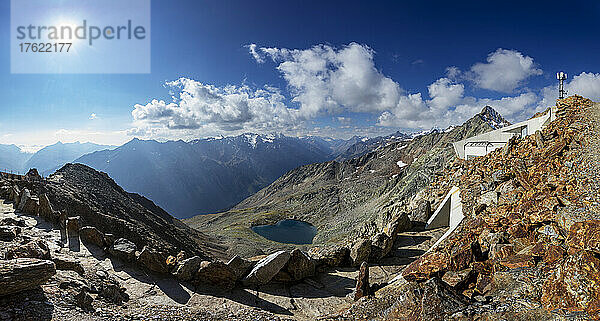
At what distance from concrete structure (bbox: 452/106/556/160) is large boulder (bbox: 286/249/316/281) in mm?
22845

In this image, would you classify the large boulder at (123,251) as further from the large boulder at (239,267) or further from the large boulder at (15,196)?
the large boulder at (15,196)

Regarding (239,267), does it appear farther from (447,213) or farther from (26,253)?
(447,213)

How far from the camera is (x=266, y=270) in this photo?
11844 millimetres

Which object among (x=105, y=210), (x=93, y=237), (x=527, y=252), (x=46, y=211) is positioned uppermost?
(x=46, y=211)

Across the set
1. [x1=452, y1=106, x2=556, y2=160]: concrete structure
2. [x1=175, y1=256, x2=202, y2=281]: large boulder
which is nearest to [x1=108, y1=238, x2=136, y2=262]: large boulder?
[x1=175, y1=256, x2=202, y2=281]: large boulder

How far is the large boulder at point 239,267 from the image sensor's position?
1150 cm

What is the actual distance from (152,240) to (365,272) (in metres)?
43.0

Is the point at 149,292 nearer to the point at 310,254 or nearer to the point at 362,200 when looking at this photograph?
the point at 310,254

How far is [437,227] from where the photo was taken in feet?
64.0

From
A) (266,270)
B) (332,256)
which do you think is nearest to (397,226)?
(332,256)

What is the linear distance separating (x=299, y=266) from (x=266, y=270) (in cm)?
172

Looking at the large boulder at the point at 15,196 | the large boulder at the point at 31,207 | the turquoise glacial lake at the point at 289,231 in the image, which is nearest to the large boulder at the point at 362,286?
the large boulder at the point at 31,207

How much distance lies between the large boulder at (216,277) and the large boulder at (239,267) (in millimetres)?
304

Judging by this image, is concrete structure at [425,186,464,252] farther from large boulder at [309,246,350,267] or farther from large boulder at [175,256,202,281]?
large boulder at [175,256,202,281]
